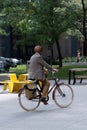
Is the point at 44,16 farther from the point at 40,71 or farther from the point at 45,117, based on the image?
the point at 45,117

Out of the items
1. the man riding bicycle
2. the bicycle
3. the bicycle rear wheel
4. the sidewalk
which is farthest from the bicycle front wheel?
the bicycle rear wheel

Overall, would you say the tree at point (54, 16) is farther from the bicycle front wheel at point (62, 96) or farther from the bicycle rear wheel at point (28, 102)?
the bicycle rear wheel at point (28, 102)

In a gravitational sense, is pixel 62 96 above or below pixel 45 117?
above

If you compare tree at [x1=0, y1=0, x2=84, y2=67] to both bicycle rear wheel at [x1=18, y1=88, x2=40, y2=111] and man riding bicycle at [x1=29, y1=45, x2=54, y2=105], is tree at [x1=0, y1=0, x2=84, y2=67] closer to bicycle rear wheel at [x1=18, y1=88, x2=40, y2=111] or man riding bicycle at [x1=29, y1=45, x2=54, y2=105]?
man riding bicycle at [x1=29, y1=45, x2=54, y2=105]

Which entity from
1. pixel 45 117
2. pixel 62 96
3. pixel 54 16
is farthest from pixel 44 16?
pixel 45 117

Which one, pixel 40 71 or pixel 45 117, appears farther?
pixel 40 71

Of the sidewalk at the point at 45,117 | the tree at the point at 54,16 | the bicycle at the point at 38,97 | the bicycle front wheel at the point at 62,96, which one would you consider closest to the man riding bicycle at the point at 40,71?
the bicycle at the point at 38,97

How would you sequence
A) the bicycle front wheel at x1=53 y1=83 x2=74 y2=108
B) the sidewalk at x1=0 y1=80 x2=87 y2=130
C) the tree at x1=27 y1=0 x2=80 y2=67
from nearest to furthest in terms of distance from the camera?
the sidewalk at x1=0 y1=80 x2=87 y2=130, the bicycle front wheel at x1=53 y1=83 x2=74 y2=108, the tree at x1=27 y1=0 x2=80 y2=67

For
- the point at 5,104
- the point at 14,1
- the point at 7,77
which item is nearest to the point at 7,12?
the point at 14,1

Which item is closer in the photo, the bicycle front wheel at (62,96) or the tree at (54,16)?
the bicycle front wheel at (62,96)

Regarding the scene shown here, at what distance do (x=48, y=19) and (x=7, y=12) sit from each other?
13.1ft

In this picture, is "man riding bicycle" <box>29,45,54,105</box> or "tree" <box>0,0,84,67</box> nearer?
"man riding bicycle" <box>29,45,54,105</box>

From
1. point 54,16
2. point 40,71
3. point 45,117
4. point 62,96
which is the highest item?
point 54,16

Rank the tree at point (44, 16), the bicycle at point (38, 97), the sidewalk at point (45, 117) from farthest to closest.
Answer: the tree at point (44, 16) → the bicycle at point (38, 97) → the sidewalk at point (45, 117)
